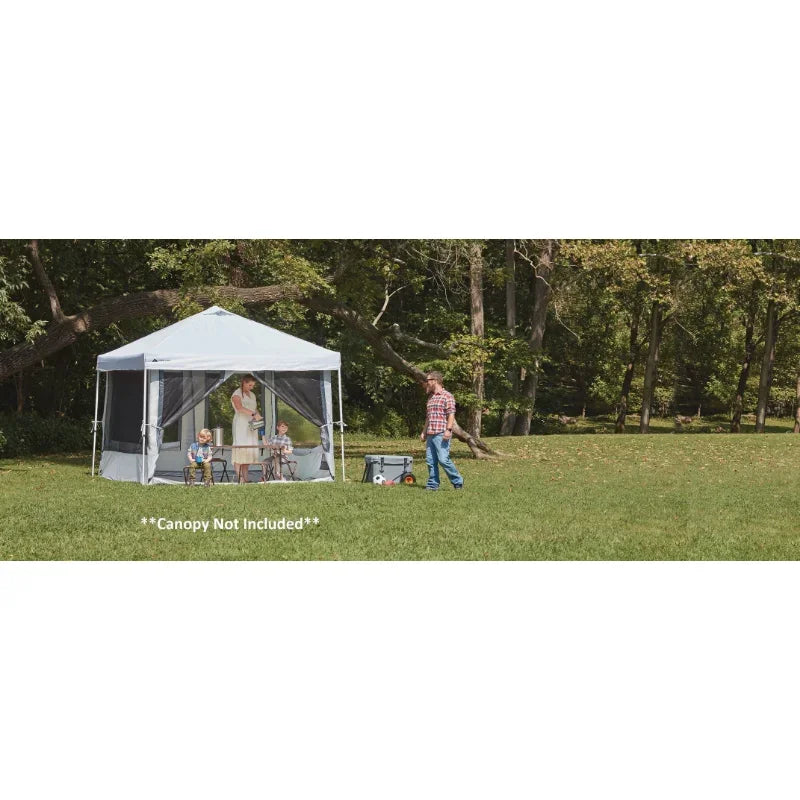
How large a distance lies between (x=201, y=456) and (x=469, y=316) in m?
3.46

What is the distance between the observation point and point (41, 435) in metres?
10.9

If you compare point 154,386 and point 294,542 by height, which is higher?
point 154,386

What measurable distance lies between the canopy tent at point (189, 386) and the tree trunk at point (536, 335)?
5.99ft

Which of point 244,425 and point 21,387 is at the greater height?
point 21,387

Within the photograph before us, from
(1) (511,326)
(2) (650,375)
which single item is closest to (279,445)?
(1) (511,326)

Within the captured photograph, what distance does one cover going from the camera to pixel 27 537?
8656mm

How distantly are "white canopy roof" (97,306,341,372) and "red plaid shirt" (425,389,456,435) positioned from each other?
119 cm

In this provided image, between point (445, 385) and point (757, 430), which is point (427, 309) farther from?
point (757, 430)

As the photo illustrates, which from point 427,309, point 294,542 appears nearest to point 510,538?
point 294,542

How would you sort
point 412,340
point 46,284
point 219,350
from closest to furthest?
point 219,350
point 46,284
point 412,340

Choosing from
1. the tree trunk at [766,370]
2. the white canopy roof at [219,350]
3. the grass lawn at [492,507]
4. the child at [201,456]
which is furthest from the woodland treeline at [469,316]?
the child at [201,456]

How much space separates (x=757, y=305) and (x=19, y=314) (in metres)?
7.19

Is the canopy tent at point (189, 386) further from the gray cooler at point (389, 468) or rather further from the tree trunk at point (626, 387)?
the tree trunk at point (626, 387)

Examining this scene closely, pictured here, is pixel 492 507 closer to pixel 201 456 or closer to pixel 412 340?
pixel 201 456
